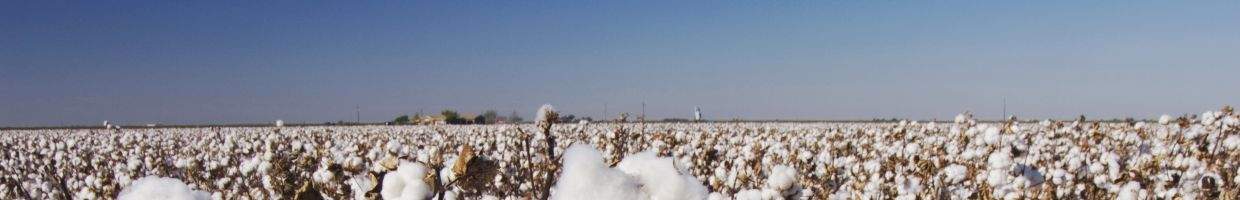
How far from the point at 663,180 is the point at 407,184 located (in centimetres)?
46

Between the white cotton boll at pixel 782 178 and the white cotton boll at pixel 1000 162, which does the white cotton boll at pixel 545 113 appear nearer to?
the white cotton boll at pixel 782 178

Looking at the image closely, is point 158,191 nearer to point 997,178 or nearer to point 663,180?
point 663,180

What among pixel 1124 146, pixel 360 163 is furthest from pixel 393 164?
pixel 1124 146

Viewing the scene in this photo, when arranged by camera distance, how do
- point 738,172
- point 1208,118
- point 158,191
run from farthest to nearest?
point 1208,118 → point 738,172 → point 158,191

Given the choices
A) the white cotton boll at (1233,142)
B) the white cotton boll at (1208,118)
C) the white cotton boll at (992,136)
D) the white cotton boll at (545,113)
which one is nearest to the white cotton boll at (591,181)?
the white cotton boll at (545,113)

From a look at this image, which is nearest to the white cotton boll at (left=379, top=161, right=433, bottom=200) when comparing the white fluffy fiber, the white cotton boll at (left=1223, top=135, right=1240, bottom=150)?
the white fluffy fiber

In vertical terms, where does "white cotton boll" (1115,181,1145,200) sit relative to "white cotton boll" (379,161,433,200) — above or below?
below

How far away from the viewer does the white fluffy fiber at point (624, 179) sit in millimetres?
1054

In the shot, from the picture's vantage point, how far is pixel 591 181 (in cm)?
105

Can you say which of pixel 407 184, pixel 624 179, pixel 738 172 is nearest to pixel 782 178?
pixel 407 184

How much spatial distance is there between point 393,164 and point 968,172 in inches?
160

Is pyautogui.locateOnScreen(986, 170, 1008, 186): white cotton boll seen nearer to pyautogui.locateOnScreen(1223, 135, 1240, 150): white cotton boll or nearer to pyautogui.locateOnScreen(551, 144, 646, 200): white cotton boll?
pyautogui.locateOnScreen(1223, 135, 1240, 150): white cotton boll

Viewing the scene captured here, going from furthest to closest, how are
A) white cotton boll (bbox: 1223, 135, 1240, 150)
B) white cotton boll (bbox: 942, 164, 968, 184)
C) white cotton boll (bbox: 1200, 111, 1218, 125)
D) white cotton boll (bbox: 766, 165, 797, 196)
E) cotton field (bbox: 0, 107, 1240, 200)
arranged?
white cotton boll (bbox: 1200, 111, 1218, 125)
white cotton boll (bbox: 1223, 135, 1240, 150)
white cotton boll (bbox: 942, 164, 968, 184)
white cotton boll (bbox: 766, 165, 797, 196)
cotton field (bbox: 0, 107, 1240, 200)

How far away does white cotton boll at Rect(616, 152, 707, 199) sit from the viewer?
3.72 ft
